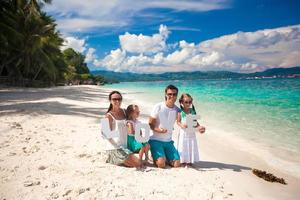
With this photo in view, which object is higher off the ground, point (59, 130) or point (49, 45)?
point (49, 45)

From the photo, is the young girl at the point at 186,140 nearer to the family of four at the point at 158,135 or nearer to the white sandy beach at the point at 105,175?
the family of four at the point at 158,135

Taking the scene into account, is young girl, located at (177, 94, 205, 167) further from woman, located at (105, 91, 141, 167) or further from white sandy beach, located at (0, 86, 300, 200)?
woman, located at (105, 91, 141, 167)

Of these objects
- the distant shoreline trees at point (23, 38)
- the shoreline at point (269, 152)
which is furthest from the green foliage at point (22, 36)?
the shoreline at point (269, 152)

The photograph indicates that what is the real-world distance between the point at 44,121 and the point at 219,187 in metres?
6.33

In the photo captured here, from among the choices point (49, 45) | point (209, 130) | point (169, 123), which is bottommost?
point (209, 130)

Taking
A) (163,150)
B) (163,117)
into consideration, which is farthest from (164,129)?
(163,150)

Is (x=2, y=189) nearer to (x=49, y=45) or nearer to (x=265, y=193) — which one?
(x=265, y=193)

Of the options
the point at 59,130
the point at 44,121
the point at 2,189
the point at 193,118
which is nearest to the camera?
the point at 2,189

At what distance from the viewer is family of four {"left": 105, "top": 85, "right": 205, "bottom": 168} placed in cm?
452

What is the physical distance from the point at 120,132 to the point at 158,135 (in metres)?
0.78

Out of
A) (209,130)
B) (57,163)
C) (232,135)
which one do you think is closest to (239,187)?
(57,163)

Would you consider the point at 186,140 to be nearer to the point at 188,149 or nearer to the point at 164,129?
→ the point at 188,149

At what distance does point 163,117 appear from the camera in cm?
478

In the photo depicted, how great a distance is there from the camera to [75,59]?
8500cm
